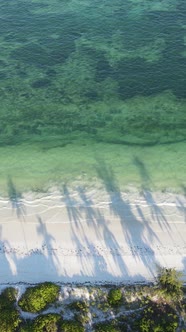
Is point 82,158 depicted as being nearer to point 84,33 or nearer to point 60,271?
point 60,271

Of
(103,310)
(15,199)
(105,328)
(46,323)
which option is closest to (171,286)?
(103,310)

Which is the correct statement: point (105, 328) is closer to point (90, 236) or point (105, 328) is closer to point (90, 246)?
point (90, 246)

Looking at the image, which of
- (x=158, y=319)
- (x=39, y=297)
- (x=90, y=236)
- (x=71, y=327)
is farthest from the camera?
(x=90, y=236)

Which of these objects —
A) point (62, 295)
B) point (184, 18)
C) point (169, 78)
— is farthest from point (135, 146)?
point (184, 18)

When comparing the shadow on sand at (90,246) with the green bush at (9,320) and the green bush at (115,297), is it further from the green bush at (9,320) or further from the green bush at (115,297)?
the green bush at (9,320)

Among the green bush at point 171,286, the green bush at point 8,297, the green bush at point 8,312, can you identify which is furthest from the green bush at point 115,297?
the green bush at point 8,297

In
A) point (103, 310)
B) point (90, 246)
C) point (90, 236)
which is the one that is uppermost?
point (90, 236)

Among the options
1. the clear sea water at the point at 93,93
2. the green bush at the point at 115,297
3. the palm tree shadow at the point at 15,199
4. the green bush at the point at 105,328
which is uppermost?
the clear sea water at the point at 93,93
